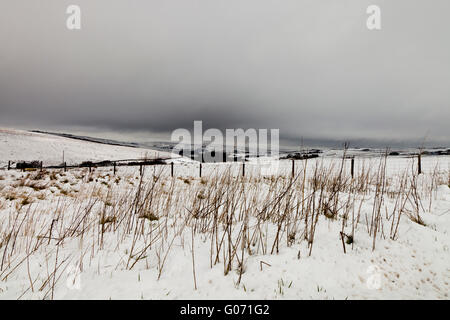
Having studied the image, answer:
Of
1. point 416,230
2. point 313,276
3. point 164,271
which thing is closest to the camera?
point 313,276

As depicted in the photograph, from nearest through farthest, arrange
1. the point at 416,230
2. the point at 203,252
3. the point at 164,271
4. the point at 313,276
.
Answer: the point at 313,276 < the point at 164,271 < the point at 203,252 < the point at 416,230

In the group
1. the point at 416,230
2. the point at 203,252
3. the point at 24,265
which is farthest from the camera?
the point at 416,230

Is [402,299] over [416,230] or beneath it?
beneath

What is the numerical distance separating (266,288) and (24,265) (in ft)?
7.32

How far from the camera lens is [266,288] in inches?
55.1

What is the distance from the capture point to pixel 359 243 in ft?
6.38

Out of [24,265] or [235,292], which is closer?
[235,292]
